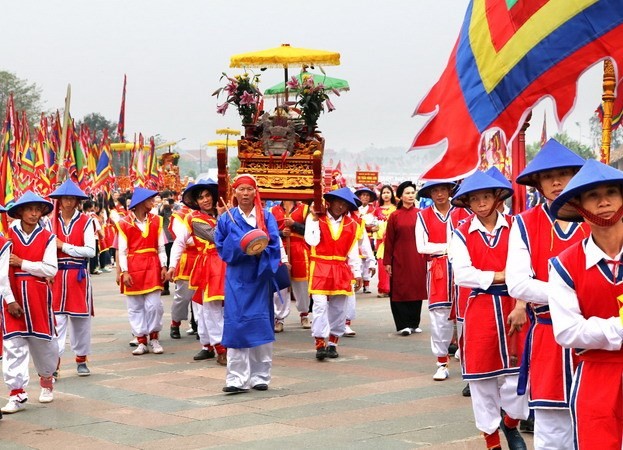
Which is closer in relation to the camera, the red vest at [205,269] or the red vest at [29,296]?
the red vest at [29,296]

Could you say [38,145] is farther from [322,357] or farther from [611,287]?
[611,287]

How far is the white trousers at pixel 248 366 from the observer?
962 cm

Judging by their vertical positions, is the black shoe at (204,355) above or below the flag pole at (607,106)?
below

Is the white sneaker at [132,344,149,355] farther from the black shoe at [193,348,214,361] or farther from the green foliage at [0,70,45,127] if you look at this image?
the green foliage at [0,70,45,127]

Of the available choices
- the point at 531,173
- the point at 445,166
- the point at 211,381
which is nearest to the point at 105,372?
the point at 211,381

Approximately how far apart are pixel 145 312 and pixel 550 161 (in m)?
7.29

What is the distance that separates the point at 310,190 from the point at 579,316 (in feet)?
26.3

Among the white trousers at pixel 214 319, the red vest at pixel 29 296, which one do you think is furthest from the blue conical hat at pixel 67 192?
the white trousers at pixel 214 319

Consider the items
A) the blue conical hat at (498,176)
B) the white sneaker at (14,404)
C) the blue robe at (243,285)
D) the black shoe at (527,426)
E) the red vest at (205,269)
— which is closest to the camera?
the blue conical hat at (498,176)

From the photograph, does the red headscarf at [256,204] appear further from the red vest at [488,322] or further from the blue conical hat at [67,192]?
the red vest at [488,322]

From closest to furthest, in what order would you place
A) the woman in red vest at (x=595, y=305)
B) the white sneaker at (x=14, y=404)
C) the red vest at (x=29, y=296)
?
1. the woman in red vest at (x=595, y=305)
2. the white sneaker at (x=14, y=404)
3. the red vest at (x=29, y=296)

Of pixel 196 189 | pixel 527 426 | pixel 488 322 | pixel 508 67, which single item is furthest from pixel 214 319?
pixel 508 67

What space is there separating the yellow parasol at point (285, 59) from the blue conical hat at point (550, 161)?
730 centimetres

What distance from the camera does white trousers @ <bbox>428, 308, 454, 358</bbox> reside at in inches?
395
